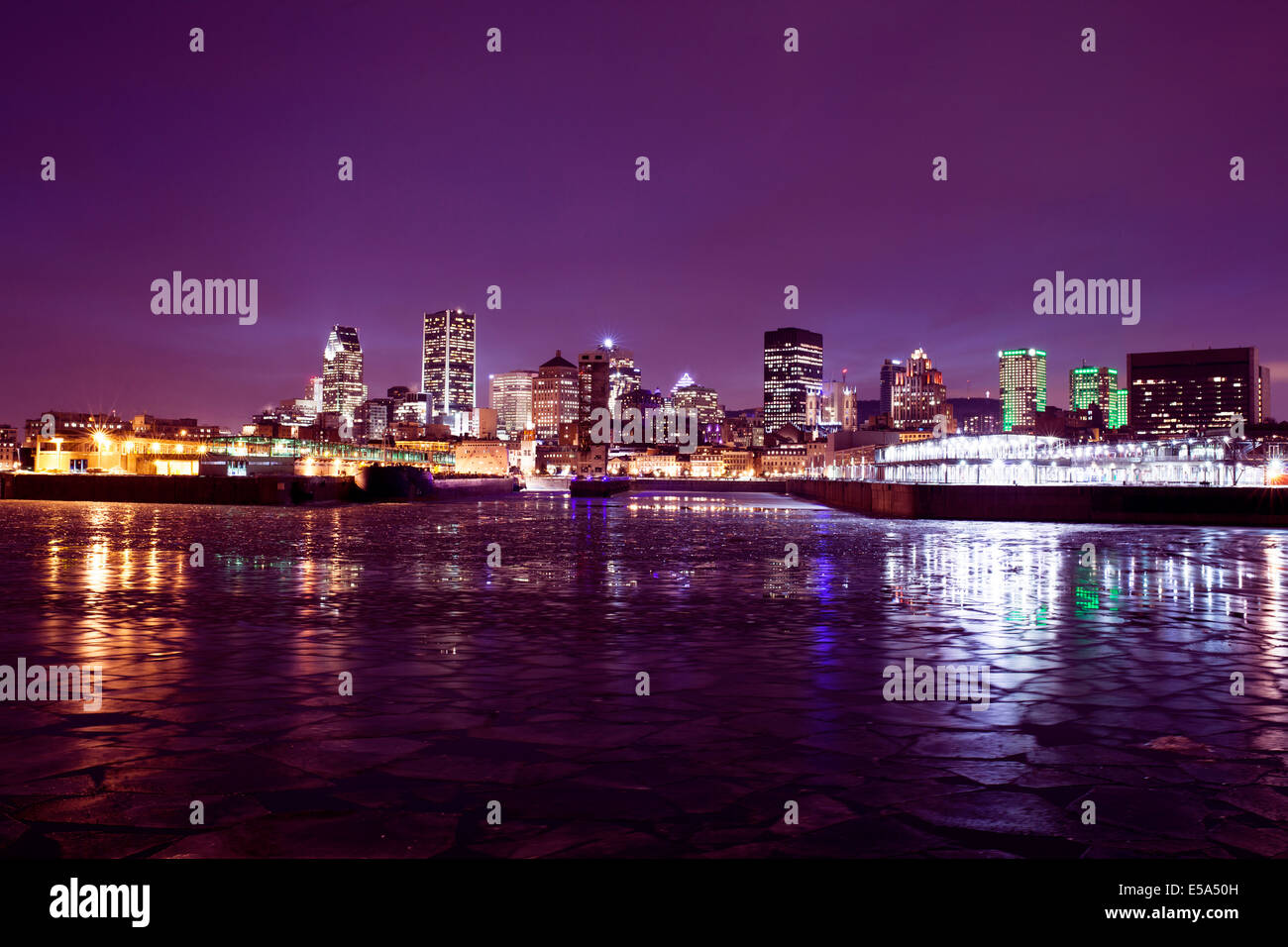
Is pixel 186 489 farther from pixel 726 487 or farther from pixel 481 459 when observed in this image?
pixel 481 459

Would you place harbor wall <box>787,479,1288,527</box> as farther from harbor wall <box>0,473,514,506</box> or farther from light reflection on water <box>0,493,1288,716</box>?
harbor wall <box>0,473,514,506</box>

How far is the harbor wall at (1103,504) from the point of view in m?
31.5

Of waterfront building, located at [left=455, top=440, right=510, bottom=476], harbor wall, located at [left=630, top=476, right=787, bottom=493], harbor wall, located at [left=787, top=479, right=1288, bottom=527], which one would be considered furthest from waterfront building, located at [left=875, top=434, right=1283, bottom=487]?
waterfront building, located at [left=455, top=440, right=510, bottom=476]

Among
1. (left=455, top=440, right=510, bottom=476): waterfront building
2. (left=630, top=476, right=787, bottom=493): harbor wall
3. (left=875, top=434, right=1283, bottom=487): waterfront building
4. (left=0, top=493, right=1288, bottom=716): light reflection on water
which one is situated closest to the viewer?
(left=0, top=493, right=1288, bottom=716): light reflection on water

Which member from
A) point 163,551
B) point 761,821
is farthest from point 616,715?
point 163,551

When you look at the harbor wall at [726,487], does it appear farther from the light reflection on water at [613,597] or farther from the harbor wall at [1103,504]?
the light reflection on water at [613,597]

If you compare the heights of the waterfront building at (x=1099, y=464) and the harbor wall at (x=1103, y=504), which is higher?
the waterfront building at (x=1099, y=464)

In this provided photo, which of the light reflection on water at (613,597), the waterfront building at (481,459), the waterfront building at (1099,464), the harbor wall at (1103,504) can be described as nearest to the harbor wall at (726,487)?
the waterfront building at (481,459)

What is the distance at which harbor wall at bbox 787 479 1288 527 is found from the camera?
1239 inches

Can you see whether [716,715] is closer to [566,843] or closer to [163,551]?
[566,843]

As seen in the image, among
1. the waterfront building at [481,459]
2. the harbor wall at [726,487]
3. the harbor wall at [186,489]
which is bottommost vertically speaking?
the harbor wall at [726,487]

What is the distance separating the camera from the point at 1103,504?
3272 cm

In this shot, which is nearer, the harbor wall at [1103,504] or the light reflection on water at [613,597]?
the light reflection on water at [613,597]
